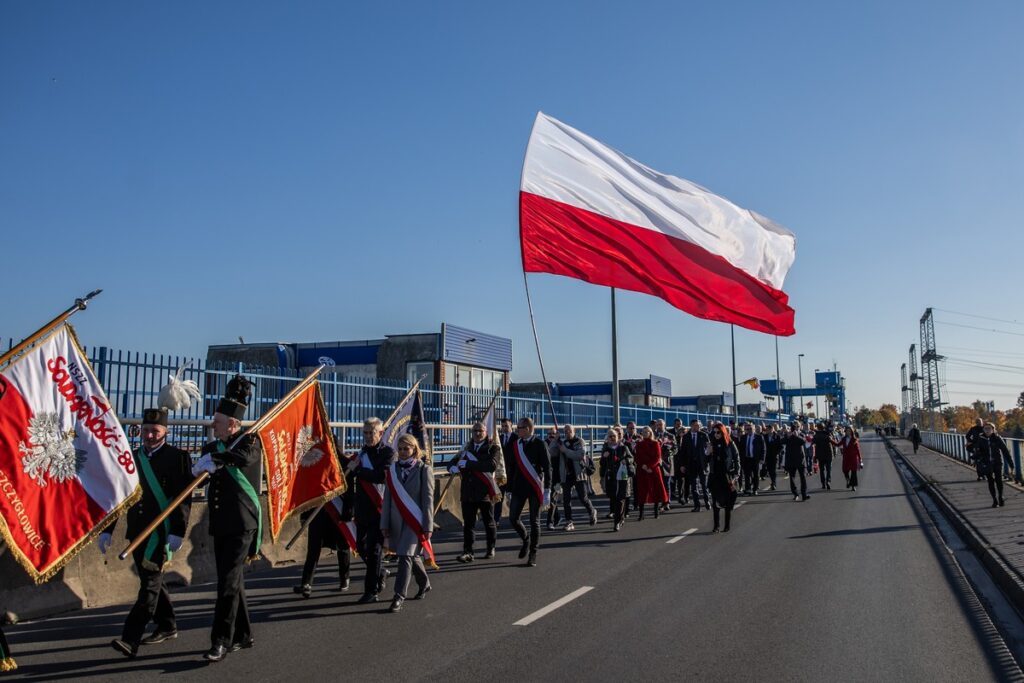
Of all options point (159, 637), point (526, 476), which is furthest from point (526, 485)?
point (159, 637)

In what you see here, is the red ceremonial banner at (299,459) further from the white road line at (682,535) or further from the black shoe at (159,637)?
the white road line at (682,535)

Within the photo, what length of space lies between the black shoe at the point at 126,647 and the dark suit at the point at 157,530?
0.10 ft

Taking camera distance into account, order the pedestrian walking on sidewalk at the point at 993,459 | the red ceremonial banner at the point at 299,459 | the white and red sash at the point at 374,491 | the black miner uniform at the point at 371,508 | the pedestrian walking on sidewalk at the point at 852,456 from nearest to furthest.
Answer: the red ceremonial banner at the point at 299,459 < the black miner uniform at the point at 371,508 < the white and red sash at the point at 374,491 < the pedestrian walking on sidewalk at the point at 993,459 < the pedestrian walking on sidewalk at the point at 852,456

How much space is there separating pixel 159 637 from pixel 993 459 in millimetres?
16045

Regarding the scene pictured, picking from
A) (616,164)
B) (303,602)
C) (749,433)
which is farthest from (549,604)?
(749,433)

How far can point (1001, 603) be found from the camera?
28.2 ft

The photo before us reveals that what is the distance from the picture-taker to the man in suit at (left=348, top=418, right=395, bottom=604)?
351 inches

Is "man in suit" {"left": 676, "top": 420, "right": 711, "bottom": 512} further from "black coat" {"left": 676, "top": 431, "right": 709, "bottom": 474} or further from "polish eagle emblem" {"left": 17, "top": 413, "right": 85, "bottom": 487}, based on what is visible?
"polish eagle emblem" {"left": 17, "top": 413, "right": 85, "bottom": 487}

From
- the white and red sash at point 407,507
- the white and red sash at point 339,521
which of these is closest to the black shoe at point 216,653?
the white and red sash at point 407,507

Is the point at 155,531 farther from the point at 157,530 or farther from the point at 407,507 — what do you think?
the point at 407,507

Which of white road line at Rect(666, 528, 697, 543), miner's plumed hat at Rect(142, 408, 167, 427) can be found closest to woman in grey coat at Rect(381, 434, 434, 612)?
miner's plumed hat at Rect(142, 408, 167, 427)

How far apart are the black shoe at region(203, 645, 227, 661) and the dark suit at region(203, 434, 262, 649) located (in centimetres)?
3

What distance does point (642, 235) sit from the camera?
1155 cm

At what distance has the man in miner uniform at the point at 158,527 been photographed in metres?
6.64
